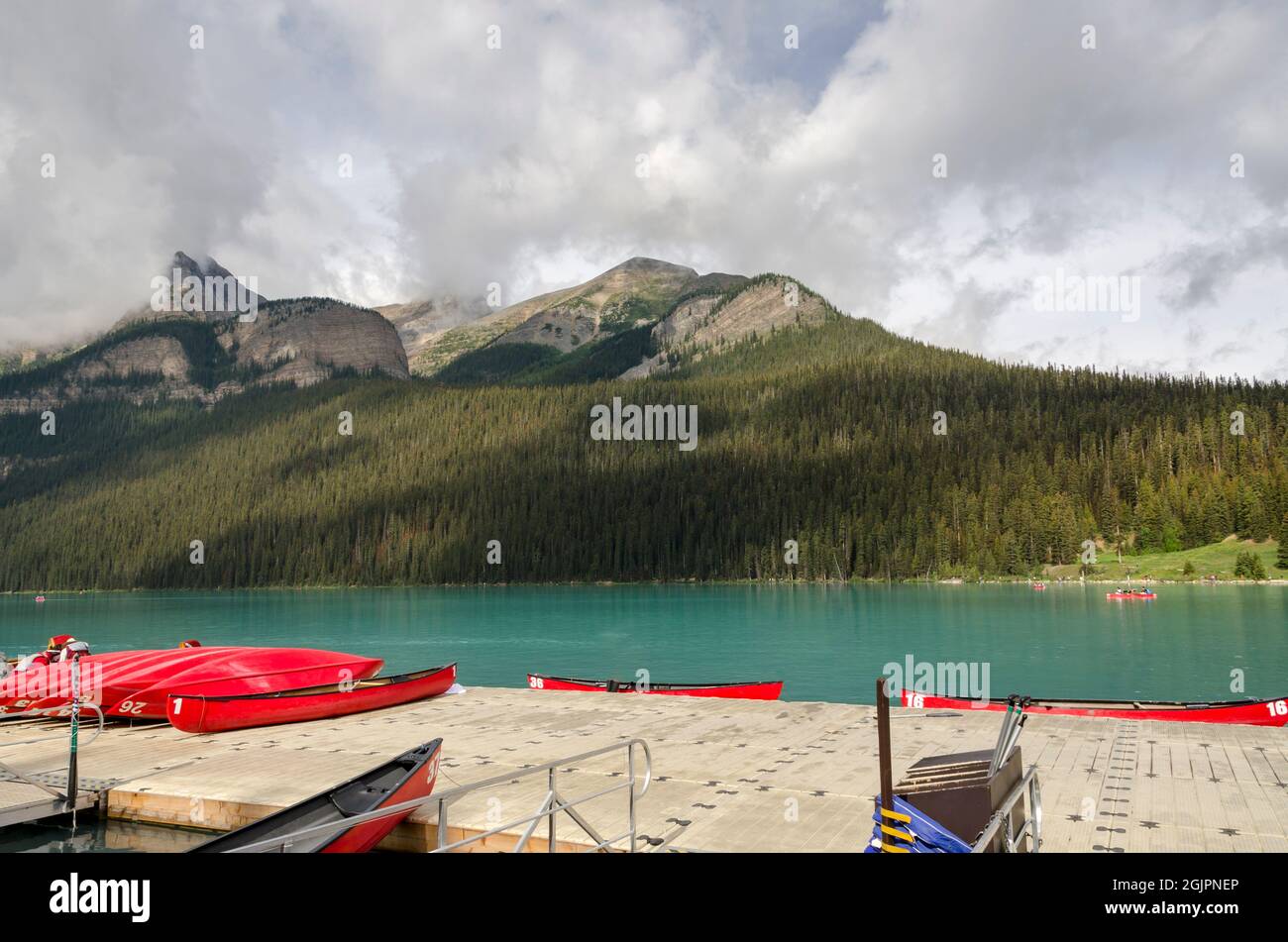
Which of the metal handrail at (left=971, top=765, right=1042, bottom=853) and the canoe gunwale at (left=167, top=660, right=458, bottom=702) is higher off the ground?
the metal handrail at (left=971, top=765, right=1042, bottom=853)

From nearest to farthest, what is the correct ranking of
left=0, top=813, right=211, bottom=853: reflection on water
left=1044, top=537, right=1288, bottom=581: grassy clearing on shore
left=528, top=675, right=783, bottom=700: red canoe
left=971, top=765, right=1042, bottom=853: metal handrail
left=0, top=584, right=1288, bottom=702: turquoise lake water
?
left=971, top=765, right=1042, bottom=853: metal handrail, left=0, top=813, right=211, bottom=853: reflection on water, left=528, top=675, right=783, bottom=700: red canoe, left=0, top=584, right=1288, bottom=702: turquoise lake water, left=1044, top=537, right=1288, bottom=581: grassy clearing on shore

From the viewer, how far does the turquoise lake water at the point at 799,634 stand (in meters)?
45.4

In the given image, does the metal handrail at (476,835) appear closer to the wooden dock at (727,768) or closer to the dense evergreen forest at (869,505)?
the wooden dock at (727,768)

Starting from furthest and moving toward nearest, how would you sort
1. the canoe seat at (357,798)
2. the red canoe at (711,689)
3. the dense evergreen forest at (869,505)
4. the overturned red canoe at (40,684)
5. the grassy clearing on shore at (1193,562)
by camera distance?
the dense evergreen forest at (869,505) < the grassy clearing on shore at (1193,562) < the red canoe at (711,689) < the overturned red canoe at (40,684) < the canoe seat at (357,798)

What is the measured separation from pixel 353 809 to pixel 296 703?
11179 mm

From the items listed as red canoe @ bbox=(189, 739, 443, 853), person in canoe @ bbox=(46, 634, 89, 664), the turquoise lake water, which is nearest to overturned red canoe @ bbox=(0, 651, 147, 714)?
person in canoe @ bbox=(46, 634, 89, 664)

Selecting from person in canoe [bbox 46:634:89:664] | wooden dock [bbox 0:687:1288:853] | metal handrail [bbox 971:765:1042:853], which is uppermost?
metal handrail [bbox 971:765:1042:853]

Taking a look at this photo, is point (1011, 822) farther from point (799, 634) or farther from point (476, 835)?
point (799, 634)

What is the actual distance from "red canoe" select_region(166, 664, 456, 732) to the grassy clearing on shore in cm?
12915

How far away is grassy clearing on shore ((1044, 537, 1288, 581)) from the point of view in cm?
12200

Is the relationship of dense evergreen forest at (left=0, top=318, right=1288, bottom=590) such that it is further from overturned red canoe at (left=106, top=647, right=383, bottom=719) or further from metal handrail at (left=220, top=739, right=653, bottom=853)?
metal handrail at (left=220, top=739, right=653, bottom=853)

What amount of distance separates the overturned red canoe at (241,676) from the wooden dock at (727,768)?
0.70 meters

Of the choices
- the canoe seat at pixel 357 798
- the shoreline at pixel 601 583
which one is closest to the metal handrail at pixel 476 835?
the canoe seat at pixel 357 798

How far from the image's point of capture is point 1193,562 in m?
127
